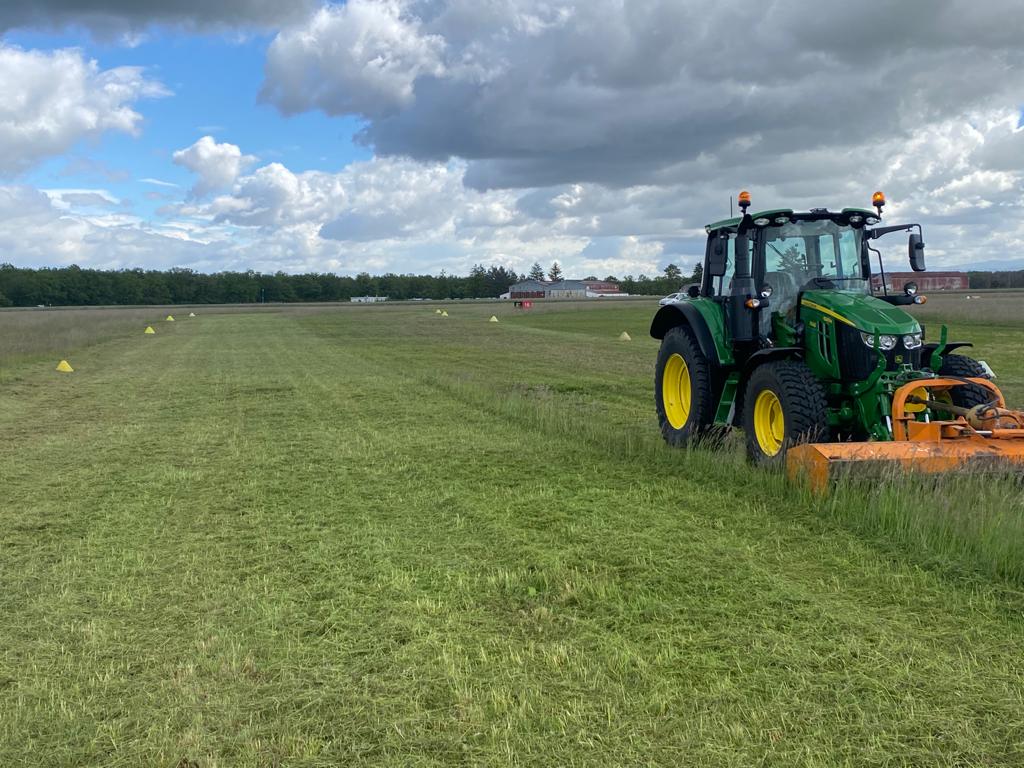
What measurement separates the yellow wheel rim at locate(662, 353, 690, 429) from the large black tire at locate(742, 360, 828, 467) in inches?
51.4

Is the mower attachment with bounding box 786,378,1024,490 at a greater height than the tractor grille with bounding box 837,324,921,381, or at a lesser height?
lesser

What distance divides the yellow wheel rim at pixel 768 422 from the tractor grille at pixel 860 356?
0.62 metres

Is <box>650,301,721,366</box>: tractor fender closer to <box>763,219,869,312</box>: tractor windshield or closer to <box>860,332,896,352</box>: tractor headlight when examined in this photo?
<box>763,219,869,312</box>: tractor windshield

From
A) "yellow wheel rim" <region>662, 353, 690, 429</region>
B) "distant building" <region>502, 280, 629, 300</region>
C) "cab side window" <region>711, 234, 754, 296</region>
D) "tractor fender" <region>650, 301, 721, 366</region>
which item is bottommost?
"yellow wheel rim" <region>662, 353, 690, 429</region>

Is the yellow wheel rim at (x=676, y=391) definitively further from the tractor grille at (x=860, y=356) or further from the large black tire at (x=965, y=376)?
the large black tire at (x=965, y=376)

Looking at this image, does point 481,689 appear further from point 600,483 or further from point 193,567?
point 600,483

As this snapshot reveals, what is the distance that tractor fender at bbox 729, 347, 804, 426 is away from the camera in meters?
7.09

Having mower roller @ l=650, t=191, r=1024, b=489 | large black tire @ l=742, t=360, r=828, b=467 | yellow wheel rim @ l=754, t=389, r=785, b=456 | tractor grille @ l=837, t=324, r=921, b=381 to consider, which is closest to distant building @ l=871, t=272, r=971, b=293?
mower roller @ l=650, t=191, r=1024, b=489

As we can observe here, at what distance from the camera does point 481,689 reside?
350 centimetres

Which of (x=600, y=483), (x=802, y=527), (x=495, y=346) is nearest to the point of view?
(x=802, y=527)

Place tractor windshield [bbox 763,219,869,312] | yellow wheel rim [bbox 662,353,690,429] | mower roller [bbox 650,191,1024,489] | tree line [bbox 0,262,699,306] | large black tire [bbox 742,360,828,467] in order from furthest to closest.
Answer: tree line [bbox 0,262,699,306] → yellow wheel rim [bbox 662,353,690,429] → tractor windshield [bbox 763,219,869,312] → large black tire [bbox 742,360,828,467] → mower roller [bbox 650,191,1024,489]

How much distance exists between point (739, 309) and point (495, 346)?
697 inches

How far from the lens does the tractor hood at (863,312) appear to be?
260 inches

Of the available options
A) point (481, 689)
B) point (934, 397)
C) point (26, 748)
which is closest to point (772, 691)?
point (481, 689)
